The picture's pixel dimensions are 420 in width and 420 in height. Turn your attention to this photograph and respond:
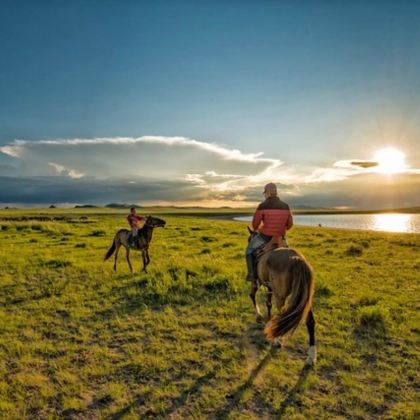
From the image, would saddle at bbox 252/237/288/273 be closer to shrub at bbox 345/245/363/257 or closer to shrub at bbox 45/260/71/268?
shrub at bbox 45/260/71/268

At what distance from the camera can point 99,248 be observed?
938 inches

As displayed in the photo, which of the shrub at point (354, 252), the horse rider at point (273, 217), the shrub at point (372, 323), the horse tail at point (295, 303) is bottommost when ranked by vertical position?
the shrub at point (372, 323)

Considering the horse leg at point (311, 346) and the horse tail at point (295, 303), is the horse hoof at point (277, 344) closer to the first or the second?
the horse leg at point (311, 346)

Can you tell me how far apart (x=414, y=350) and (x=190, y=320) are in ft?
16.8

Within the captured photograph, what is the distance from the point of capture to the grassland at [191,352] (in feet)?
17.6

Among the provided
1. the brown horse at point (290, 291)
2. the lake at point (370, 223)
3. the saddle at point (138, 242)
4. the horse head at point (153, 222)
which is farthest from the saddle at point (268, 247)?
the lake at point (370, 223)

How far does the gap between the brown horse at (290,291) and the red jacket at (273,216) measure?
943 millimetres

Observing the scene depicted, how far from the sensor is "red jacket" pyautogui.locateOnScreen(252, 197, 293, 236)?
8.41m

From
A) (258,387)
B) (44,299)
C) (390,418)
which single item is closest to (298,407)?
(258,387)

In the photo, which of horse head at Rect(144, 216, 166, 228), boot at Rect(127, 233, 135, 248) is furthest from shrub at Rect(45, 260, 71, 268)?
horse head at Rect(144, 216, 166, 228)

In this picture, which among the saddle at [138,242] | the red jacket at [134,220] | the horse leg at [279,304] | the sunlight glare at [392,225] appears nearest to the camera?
the horse leg at [279,304]

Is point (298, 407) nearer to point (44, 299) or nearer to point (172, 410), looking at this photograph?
point (172, 410)

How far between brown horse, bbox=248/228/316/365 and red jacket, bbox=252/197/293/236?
94 centimetres

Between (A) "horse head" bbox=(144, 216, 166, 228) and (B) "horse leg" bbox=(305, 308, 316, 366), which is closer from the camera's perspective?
(B) "horse leg" bbox=(305, 308, 316, 366)
